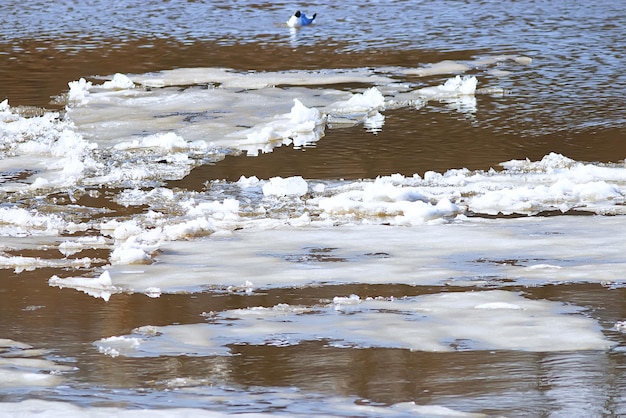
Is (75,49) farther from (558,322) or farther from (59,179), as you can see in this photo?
(558,322)

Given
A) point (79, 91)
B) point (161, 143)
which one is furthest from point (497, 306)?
point (79, 91)

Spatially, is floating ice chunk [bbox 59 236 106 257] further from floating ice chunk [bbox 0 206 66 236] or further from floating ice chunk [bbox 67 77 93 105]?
floating ice chunk [bbox 67 77 93 105]

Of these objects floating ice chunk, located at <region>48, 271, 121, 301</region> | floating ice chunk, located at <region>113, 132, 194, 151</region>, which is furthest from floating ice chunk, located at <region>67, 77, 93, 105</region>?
floating ice chunk, located at <region>48, 271, 121, 301</region>

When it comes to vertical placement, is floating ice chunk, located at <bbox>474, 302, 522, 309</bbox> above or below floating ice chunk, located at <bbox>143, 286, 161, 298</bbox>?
below

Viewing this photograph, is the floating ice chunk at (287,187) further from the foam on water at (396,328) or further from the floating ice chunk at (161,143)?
the foam on water at (396,328)

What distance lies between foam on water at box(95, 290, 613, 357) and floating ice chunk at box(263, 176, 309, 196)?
2.29 meters

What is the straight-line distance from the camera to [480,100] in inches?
425

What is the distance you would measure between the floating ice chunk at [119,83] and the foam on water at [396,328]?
7.10 m

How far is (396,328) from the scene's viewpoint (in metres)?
4.74

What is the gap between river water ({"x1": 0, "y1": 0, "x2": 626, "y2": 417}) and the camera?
414 cm

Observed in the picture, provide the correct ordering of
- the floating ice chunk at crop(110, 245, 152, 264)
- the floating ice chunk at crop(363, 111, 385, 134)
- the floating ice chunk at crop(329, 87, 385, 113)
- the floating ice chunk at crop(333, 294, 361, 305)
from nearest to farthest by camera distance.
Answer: the floating ice chunk at crop(333, 294, 361, 305), the floating ice chunk at crop(110, 245, 152, 264), the floating ice chunk at crop(363, 111, 385, 134), the floating ice chunk at crop(329, 87, 385, 113)

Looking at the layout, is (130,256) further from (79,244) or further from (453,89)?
(453,89)

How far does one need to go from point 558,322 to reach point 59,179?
4.34m

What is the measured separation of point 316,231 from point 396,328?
5.89 ft
